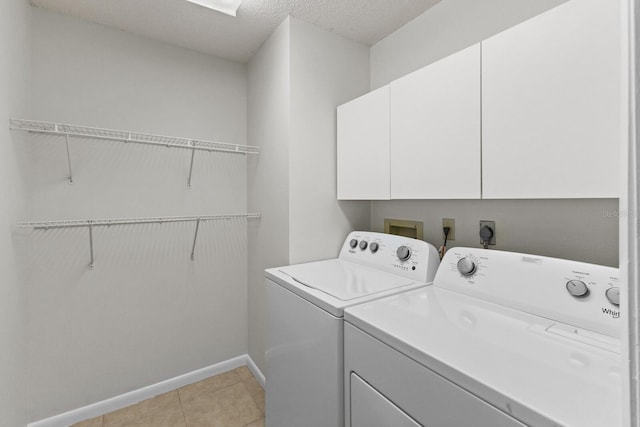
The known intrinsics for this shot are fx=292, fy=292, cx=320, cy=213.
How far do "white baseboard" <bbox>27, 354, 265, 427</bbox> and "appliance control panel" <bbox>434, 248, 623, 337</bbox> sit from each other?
5.52 feet

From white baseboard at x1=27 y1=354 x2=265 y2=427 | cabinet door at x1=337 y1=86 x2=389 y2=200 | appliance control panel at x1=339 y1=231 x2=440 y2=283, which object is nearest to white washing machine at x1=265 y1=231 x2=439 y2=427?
appliance control panel at x1=339 y1=231 x2=440 y2=283

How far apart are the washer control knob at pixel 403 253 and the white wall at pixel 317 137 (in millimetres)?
537

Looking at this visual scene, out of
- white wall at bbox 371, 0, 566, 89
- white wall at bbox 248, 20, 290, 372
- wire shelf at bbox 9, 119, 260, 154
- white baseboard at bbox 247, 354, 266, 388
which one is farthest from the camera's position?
white baseboard at bbox 247, 354, 266, 388

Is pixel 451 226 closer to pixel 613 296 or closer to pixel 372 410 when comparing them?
pixel 613 296

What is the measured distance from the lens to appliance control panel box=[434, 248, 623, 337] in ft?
2.95

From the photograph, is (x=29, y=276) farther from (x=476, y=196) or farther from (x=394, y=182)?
(x=476, y=196)

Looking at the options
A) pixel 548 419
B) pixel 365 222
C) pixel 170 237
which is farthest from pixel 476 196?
pixel 170 237

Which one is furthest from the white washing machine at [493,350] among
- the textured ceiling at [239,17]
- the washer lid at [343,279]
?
the textured ceiling at [239,17]

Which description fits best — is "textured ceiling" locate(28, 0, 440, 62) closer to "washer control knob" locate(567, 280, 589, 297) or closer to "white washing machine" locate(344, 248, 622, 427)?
"white washing machine" locate(344, 248, 622, 427)

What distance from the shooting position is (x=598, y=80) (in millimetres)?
882

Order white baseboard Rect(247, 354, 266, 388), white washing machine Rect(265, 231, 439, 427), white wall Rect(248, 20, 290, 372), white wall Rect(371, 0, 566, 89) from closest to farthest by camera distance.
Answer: white washing machine Rect(265, 231, 439, 427) → white wall Rect(371, 0, 566, 89) → white wall Rect(248, 20, 290, 372) → white baseboard Rect(247, 354, 266, 388)

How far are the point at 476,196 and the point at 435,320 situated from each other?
0.55m

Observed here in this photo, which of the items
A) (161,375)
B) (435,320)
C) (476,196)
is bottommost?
(161,375)

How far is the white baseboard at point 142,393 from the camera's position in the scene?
178 centimetres
